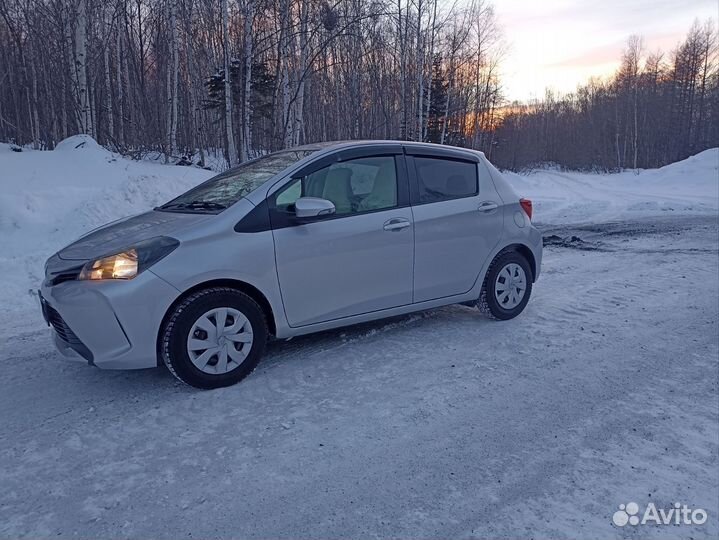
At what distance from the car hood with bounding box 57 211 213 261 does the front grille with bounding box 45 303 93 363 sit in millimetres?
407

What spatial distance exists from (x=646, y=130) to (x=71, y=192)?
54758 mm

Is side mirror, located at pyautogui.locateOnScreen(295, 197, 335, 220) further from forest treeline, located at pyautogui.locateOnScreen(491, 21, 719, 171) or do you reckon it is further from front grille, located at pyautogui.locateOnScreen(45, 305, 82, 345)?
forest treeline, located at pyautogui.locateOnScreen(491, 21, 719, 171)

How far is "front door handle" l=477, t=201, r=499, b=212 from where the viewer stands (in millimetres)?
4888

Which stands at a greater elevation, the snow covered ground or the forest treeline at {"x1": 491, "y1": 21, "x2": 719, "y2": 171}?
the forest treeline at {"x1": 491, "y1": 21, "x2": 719, "y2": 171}

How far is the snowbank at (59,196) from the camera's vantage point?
6496 mm

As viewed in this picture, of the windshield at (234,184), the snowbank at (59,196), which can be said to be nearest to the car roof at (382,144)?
the windshield at (234,184)

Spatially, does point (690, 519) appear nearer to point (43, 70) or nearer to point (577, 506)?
point (577, 506)

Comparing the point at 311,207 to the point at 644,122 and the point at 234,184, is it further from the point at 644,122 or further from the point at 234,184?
the point at 644,122

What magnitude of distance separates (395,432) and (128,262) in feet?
6.68

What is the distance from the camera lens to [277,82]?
59.5ft

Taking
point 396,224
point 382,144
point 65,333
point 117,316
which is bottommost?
point 65,333

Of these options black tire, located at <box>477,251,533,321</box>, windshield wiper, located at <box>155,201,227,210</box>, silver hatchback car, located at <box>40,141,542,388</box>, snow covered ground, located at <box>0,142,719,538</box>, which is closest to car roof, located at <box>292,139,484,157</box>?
silver hatchback car, located at <box>40,141,542,388</box>

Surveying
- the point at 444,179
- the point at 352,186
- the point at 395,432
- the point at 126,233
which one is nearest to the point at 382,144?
the point at 352,186


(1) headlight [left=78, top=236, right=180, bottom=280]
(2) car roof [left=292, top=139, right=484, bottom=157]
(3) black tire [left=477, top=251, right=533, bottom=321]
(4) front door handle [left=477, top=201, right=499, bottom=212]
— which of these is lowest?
(3) black tire [left=477, top=251, right=533, bottom=321]
